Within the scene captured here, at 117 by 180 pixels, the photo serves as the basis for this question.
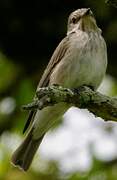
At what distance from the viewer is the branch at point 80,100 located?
14.1 ft

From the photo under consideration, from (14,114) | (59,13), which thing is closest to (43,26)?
(59,13)

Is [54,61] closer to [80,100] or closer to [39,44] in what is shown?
[39,44]

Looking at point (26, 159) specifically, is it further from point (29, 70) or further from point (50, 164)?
point (29, 70)

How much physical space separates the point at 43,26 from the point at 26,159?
45.0 inches

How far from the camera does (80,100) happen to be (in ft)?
14.8

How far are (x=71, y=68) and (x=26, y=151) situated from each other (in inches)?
A: 42.0

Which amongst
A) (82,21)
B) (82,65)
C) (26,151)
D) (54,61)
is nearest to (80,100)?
(82,65)

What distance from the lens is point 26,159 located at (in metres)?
6.15

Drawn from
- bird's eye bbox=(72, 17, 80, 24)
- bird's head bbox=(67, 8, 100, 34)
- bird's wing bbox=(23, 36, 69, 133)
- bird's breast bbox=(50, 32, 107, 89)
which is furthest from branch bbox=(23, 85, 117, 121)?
bird's eye bbox=(72, 17, 80, 24)

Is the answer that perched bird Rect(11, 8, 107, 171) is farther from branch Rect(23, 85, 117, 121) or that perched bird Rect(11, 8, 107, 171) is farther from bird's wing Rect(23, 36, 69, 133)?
branch Rect(23, 85, 117, 121)

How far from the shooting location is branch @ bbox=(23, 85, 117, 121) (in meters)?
4.29

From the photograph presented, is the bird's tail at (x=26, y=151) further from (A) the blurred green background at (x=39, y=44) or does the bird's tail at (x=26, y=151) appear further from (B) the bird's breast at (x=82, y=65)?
(B) the bird's breast at (x=82, y=65)

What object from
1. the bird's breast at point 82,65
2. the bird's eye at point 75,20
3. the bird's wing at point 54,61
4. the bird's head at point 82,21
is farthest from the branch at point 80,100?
the bird's eye at point 75,20

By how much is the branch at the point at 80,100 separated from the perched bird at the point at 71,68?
936 mm
